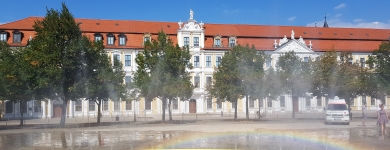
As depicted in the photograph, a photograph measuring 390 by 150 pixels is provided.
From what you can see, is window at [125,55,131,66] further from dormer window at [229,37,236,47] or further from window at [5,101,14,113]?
window at [5,101,14,113]

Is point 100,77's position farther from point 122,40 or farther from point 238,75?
point 122,40

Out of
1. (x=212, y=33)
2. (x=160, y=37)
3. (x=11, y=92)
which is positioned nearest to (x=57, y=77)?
(x=11, y=92)

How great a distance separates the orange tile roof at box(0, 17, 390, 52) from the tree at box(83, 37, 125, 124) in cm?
2538

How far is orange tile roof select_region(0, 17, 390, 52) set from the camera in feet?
211

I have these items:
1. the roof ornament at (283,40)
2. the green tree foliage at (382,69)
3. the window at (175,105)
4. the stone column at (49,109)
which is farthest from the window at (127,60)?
the green tree foliage at (382,69)

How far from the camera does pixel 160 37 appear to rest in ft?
133

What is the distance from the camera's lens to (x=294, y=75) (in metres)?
44.4

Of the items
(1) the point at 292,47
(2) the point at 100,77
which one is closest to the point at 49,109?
(2) the point at 100,77

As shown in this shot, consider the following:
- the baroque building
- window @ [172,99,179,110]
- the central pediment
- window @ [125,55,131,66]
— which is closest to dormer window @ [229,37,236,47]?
the baroque building

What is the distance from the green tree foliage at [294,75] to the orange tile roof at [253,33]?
67.6 feet

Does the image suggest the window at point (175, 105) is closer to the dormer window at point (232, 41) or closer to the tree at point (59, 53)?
the dormer window at point (232, 41)

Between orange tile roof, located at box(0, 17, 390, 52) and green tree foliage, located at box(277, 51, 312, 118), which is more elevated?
orange tile roof, located at box(0, 17, 390, 52)

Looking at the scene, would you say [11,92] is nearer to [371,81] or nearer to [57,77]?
[57,77]

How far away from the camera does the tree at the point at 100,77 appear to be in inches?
1443
